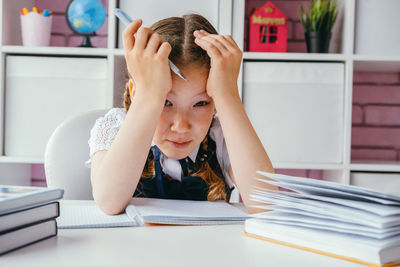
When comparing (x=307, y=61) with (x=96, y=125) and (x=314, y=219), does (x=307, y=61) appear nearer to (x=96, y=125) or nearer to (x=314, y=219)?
(x=96, y=125)

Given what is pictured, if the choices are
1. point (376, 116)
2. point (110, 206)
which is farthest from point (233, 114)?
point (376, 116)

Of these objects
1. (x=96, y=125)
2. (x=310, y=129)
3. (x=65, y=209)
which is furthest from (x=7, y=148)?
(x=310, y=129)

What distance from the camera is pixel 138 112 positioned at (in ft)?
2.66

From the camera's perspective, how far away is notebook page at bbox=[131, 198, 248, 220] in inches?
25.6

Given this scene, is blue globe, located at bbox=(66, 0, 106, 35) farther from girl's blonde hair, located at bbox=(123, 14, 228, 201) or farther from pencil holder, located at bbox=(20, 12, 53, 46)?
girl's blonde hair, located at bbox=(123, 14, 228, 201)

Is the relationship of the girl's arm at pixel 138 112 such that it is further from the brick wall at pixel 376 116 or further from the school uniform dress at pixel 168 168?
the brick wall at pixel 376 116

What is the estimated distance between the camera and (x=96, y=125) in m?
1.03

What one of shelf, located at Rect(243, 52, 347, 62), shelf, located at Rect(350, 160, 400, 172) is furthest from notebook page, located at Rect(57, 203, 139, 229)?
shelf, located at Rect(350, 160, 400, 172)

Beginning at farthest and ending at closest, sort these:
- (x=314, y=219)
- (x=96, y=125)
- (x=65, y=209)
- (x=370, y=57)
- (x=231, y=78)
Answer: (x=370, y=57), (x=96, y=125), (x=231, y=78), (x=65, y=209), (x=314, y=219)

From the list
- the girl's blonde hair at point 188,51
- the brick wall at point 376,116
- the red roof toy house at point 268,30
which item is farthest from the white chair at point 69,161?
the brick wall at point 376,116

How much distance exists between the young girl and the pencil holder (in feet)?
2.95

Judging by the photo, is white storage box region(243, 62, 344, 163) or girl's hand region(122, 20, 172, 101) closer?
girl's hand region(122, 20, 172, 101)

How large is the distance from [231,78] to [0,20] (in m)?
1.23

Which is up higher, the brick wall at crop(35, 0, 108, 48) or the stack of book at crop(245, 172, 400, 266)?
Result: the brick wall at crop(35, 0, 108, 48)
